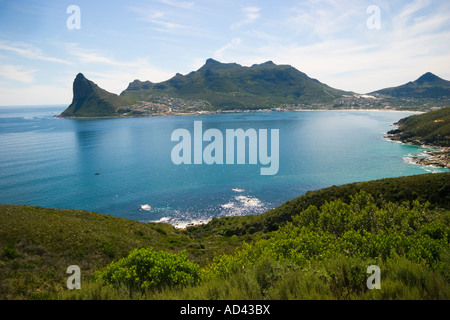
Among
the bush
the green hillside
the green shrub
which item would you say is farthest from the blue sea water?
the bush

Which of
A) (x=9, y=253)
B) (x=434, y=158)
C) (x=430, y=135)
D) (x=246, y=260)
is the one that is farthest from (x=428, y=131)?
(x=9, y=253)

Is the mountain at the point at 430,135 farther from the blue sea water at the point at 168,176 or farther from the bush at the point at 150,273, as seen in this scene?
the bush at the point at 150,273

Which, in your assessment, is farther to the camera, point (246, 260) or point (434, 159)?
point (434, 159)

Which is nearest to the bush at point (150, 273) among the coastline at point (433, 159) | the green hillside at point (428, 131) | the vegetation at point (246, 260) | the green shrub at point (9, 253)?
the vegetation at point (246, 260)

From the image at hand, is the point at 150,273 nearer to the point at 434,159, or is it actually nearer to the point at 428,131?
the point at 434,159

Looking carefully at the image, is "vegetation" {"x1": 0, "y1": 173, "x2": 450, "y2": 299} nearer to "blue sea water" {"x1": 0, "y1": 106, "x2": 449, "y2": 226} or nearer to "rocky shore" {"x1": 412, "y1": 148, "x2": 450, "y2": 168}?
Result: "blue sea water" {"x1": 0, "y1": 106, "x2": 449, "y2": 226}
